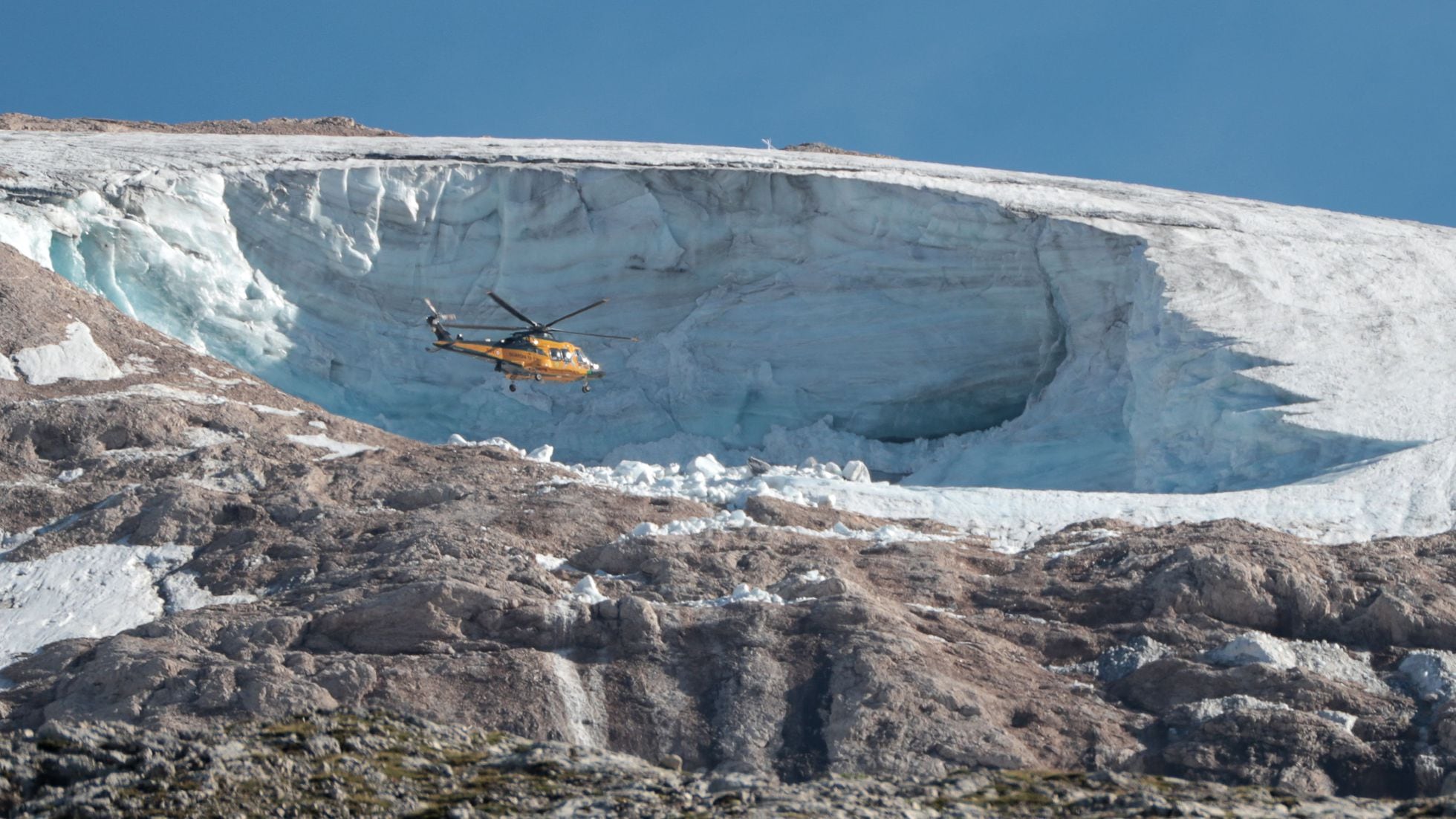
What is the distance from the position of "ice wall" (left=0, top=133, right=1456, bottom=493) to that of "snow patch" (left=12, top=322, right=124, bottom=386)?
4.60 meters

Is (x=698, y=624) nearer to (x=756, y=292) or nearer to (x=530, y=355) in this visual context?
(x=530, y=355)

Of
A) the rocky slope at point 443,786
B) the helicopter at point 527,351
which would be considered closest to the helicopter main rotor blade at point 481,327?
the helicopter at point 527,351

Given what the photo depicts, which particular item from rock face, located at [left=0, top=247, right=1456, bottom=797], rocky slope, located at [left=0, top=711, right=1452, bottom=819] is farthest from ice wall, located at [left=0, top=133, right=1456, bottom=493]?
rocky slope, located at [left=0, top=711, right=1452, bottom=819]

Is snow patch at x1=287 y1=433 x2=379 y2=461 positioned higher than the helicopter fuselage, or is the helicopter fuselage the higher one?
the helicopter fuselage

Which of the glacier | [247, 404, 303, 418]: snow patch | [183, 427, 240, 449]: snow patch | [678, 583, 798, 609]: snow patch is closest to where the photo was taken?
[678, 583, 798, 609]: snow patch

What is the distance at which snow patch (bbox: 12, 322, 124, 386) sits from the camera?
69.3 ft

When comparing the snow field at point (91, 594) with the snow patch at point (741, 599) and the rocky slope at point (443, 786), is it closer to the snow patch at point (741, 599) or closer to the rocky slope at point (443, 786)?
the rocky slope at point (443, 786)

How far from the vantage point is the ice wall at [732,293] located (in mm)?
26984

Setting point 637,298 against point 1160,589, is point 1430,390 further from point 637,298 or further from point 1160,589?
point 637,298

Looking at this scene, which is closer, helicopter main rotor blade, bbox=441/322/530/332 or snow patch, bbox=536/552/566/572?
snow patch, bbox=536/552/566/572

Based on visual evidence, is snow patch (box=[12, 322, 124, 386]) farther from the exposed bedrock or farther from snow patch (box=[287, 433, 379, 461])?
the exposed bedrock

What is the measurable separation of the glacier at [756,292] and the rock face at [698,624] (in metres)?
6.44

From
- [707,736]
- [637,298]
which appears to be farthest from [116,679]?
[637,298]

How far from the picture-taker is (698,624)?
16.0 meters
